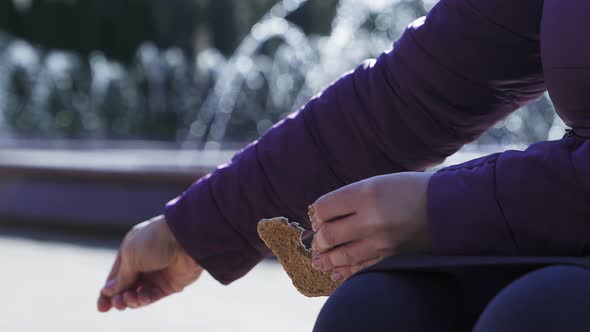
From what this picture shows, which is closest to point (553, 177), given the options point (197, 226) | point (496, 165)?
point (496, 165)

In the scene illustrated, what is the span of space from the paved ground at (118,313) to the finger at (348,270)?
1.92 metres

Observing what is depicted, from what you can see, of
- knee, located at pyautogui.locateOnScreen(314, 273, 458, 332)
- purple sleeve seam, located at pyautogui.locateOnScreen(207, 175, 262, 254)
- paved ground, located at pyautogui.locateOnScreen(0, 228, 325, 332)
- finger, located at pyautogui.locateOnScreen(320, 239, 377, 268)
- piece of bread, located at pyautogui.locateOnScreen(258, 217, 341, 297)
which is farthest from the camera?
paved ground, located at pyautogui.locateOnScreen(0, 228, 325, 332)

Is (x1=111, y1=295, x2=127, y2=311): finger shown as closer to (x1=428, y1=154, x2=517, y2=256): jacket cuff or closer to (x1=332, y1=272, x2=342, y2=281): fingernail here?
(x1=332, y1=272, x2=342, y2=281): fingernail

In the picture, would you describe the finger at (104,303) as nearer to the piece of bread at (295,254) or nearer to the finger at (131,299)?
the finger at (131,299)

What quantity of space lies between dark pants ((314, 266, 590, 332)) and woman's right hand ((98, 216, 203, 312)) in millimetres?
666

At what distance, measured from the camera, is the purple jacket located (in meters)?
0.94

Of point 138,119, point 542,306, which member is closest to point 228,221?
point 542,306

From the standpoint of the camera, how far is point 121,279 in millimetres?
1584

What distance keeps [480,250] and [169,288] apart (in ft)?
2.45

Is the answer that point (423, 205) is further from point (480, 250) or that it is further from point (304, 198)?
point (304, 198)

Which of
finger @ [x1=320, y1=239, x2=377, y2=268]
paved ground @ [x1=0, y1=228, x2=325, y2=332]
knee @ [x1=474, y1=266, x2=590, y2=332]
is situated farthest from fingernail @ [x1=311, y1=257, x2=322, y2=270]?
paved ground @ [x1=0, y1=228, x2=325, y2=332]

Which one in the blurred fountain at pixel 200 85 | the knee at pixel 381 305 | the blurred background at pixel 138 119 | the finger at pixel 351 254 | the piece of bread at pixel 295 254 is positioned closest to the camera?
the knee at pixel 381 305

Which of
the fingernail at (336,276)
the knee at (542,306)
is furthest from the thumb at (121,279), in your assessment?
the knee at (542,306)

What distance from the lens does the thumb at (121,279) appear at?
5.17 feet
